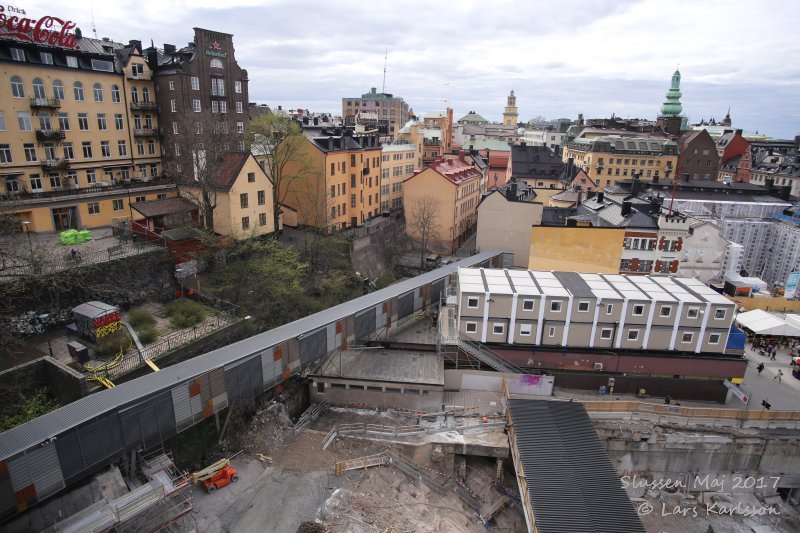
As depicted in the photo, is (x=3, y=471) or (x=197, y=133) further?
(x=197, y=133)

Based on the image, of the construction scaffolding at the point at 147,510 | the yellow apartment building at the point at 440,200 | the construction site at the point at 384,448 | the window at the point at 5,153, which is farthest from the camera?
the yellow apartment building at the point at 440,200

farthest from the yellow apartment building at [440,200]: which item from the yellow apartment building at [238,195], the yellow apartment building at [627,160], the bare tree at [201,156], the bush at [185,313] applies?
the yellow apartment building at [627,160]

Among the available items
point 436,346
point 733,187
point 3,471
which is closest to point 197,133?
point 436,346

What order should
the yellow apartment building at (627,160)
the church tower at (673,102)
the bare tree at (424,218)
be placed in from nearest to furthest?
the bare tree at (424,218)
the yellow apartment building at (627,160)
the church tower at (673,102)

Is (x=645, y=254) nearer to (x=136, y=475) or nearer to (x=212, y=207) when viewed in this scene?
(x=212, y=207)

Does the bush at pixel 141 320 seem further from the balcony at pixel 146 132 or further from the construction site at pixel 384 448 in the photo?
the balcony at pixel 146 132

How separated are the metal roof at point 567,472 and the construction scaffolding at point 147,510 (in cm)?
1560

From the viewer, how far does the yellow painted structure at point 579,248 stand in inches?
1663

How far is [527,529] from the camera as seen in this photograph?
24.0m

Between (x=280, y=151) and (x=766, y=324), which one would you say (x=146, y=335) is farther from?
(x=766, y=324)

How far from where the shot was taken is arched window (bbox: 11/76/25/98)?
1328 inches

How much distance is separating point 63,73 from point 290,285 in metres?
25.5

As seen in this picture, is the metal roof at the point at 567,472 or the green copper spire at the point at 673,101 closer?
the metal roof at the point at 567,472

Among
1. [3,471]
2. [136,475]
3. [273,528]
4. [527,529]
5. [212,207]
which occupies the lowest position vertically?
[527,529]
